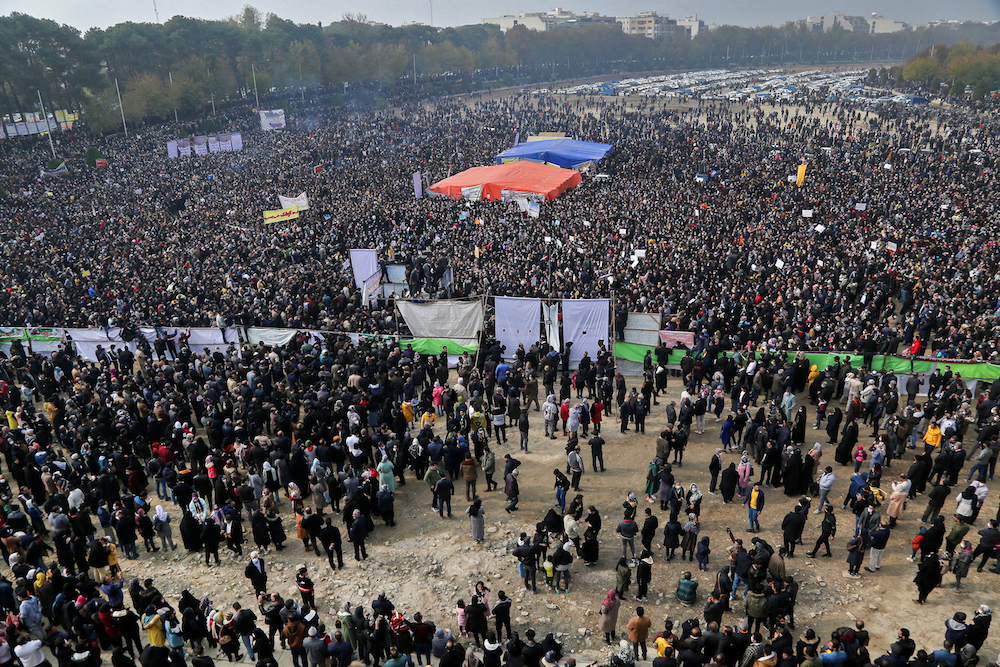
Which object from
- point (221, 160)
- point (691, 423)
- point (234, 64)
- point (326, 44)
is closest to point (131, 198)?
point (221, 160)

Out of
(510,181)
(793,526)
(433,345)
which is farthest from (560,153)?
(793,526)

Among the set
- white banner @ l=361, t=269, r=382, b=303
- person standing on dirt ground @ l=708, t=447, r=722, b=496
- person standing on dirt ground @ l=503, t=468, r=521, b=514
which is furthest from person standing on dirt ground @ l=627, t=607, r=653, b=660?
white banner @ l=361, t=269, r=382, b=303

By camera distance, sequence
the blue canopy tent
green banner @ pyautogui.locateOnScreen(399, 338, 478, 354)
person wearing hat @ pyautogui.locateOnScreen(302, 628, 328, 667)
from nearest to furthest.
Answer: person wearing hat @ pyautogui.locateOnScreen(302, 628, 328, 667) < green banner @ pyautogui.locateOnScreen(399, 338, 478, 354) < the blue canopy tent

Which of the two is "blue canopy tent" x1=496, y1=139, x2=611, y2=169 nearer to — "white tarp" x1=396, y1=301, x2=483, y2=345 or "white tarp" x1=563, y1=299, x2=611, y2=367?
"white tarp" x1=396, y1=301, x2=483, y2=345

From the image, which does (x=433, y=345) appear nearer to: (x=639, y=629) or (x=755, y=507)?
(x=755, y=507)

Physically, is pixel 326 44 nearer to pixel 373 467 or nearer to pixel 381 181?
pixel 381 181
